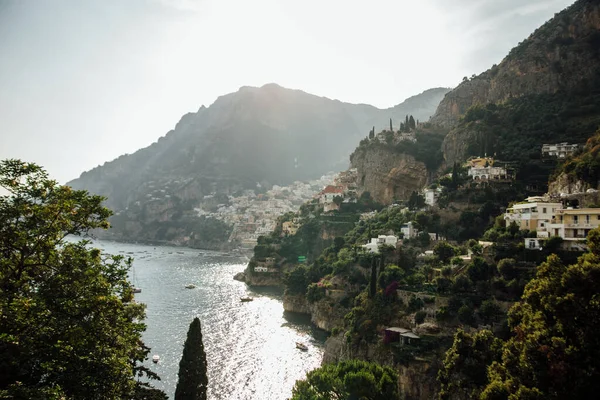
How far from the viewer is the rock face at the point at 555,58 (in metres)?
60.2

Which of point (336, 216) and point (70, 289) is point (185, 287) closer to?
point (336, 216)

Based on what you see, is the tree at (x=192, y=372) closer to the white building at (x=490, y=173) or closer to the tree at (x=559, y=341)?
the tree at (x=559, y=341)

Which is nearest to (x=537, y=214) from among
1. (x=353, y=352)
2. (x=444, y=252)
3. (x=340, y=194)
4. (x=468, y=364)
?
(x=444, y=252)

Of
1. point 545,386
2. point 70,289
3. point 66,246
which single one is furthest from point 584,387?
point 66,246

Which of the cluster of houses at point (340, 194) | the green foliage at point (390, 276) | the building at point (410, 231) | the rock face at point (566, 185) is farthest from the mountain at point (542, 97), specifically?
the green foliage at point (390, 276)

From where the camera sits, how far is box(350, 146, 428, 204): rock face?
7088cm

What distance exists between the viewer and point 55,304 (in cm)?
1254

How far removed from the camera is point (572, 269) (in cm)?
1520

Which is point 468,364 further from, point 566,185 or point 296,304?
point 296,304

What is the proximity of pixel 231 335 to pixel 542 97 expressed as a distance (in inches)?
2197

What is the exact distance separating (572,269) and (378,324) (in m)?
18.7

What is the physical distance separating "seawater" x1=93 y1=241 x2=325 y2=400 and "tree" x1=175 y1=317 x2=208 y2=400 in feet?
22.2

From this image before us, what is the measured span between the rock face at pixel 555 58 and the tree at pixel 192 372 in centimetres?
6289

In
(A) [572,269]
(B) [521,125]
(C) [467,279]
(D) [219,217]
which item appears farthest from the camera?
(D) [219,217]
